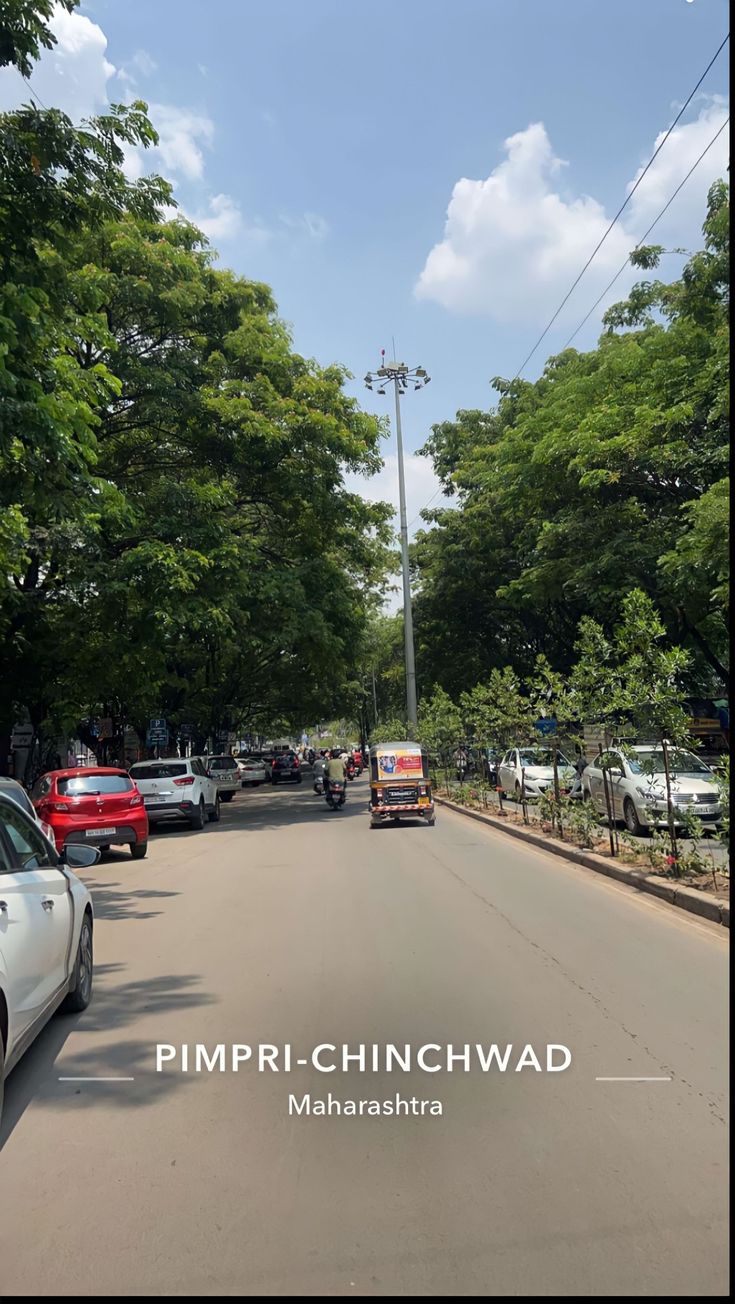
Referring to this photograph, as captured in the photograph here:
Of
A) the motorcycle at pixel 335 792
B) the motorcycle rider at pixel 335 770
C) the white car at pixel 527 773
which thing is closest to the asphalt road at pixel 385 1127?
the white car at pixel 527 773

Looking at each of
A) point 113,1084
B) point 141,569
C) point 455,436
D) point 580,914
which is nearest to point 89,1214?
point 113,1084

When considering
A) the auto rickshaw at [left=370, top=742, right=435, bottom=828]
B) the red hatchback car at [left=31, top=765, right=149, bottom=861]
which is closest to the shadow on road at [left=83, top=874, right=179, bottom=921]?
the red hatchback car at [left=31, top=765, right=149, bottom=861]

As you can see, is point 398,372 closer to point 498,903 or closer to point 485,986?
point 498,903

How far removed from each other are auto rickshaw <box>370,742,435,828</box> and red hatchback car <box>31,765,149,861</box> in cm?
542

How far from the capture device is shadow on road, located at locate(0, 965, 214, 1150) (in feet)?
15.2

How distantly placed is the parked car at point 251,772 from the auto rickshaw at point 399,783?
32.0 metres

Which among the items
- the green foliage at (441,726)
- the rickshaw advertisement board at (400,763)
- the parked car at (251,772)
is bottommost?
the parked car at (251,772)

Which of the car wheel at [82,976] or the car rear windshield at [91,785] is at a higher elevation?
the car rear windshield at [91,785]

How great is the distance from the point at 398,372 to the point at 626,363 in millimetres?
15286

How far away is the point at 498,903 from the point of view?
9656mm

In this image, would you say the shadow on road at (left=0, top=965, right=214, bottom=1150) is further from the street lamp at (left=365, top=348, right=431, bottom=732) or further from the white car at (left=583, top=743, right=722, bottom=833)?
the street lamp at (left=365, top=348, right=431, bottom=732)

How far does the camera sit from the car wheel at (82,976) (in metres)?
5.94

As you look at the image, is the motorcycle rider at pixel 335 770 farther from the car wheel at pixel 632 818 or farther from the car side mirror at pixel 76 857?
the car side mirror at pixel 76 857

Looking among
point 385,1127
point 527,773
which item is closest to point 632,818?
point 527,773
